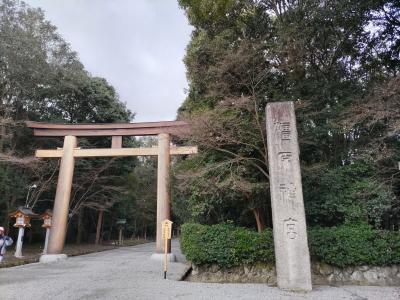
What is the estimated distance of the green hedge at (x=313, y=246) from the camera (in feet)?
29.2

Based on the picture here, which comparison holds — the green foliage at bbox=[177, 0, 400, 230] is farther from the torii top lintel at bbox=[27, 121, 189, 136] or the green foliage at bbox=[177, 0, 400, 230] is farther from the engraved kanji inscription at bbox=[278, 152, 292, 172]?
the torii top lintel at bbox=[27, 121, 189, 136]

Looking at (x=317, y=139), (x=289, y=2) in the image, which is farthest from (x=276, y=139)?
(x=289, y=2)

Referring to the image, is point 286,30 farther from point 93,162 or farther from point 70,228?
point 70,228

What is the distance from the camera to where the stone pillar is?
7718mm

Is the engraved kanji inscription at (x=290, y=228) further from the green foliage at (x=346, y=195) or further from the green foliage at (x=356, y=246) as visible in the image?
the green foliage at (x=346, y=195)

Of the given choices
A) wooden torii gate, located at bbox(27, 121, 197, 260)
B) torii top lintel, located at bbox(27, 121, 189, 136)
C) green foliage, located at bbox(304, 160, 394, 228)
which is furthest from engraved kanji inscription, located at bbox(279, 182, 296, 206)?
torii top lintel, located at bbox(27, 121, 189, 136)

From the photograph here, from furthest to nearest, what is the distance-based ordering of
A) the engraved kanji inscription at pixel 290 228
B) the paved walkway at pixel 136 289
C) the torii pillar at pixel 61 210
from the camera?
the torii pillar at pixel 61 210, the engraved kanji inscription at pixel 290 228, the paved walkway at pixel 136 289

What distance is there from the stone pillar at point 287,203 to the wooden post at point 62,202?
10.1m

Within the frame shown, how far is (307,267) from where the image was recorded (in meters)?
7.68

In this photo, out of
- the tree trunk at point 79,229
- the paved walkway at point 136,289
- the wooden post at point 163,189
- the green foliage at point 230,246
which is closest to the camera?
the paved walkway at point 136,289

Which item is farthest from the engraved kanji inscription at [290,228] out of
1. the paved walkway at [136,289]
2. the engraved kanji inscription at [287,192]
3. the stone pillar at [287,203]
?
the paved walkway at [136,289]

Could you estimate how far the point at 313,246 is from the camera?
30.7 ft

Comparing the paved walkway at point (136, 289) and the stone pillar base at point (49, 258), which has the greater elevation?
the stone pillar base at point (49, 258)

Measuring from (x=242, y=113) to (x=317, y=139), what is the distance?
2839 millimetres
